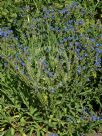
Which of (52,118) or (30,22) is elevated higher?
(30,22)

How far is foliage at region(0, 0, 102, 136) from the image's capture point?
3.02m

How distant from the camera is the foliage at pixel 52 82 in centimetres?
302

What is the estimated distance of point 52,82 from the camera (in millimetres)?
2990

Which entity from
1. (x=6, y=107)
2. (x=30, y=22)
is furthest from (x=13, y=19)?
(x=6, y=107)

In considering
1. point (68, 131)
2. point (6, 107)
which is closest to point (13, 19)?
point (6, 107)

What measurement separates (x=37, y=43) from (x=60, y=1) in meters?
1.07

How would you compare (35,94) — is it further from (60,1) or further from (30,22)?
(60,1)

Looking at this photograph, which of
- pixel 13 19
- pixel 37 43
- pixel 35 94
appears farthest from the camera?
pixel 13 19

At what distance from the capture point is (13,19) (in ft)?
13.9

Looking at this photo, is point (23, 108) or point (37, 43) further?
point (37, 43)

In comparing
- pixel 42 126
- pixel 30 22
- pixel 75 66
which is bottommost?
pixel 42 126

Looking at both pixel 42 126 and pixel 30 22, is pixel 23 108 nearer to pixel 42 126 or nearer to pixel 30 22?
pixel 42 126

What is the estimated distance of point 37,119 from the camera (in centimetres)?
318

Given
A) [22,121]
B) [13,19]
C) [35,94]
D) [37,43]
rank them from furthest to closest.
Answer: [13,19] → [37,43] → [22,121] → [35,94]
